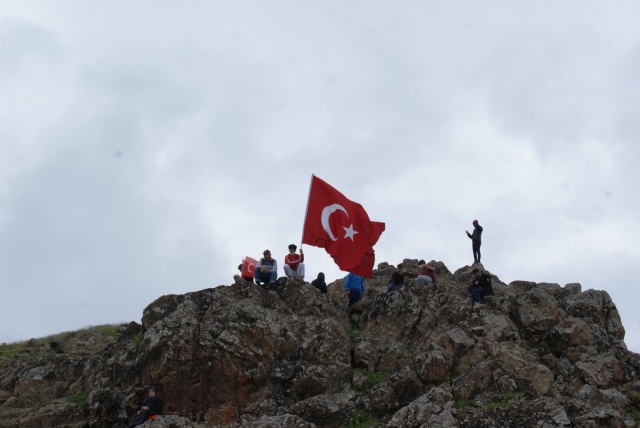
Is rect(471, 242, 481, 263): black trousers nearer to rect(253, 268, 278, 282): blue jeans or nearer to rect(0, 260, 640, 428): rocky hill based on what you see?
→ rect(0, 260, 640, 428): rocky hill

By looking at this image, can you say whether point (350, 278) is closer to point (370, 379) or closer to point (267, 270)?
point (267, 270)

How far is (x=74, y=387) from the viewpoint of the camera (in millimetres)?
25672

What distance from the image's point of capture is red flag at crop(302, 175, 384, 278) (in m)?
28.4

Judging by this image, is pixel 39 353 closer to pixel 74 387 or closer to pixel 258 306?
pixel 74 387

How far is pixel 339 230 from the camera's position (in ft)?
93.8

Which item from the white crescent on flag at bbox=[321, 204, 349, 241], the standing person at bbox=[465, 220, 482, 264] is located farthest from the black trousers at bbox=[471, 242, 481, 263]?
the white crescent on flag at bbox=[321, 204, 349, 241]

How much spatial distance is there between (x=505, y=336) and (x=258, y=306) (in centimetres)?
789

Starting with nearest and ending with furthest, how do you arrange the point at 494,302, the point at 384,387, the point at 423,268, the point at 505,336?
the point at 384,387 → the point at 505,336 → the point at 494,302 → the point at 423,268

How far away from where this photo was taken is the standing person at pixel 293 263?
29.4 meters

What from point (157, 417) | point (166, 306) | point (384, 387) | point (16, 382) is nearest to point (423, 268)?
point (384, 387)

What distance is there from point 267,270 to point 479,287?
7.42 meters

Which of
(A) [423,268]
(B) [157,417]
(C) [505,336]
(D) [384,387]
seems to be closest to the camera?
(B) [157,417]

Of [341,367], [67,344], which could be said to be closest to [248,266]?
[67,344]

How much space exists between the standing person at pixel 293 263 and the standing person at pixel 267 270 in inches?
66.8
